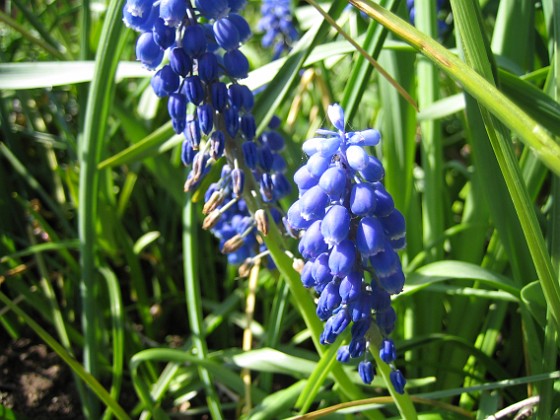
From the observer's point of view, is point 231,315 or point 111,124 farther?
point 111,124

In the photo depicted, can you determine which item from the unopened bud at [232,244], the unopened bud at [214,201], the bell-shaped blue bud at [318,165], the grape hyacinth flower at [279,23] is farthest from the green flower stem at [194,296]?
the grape hyacinth flower at [279,23]

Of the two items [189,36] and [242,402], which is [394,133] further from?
[242,402]

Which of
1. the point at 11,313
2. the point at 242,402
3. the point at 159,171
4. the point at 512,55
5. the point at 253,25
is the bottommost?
the point at 242,402

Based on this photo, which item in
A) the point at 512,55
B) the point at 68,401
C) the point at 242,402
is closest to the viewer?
the point at 512,55

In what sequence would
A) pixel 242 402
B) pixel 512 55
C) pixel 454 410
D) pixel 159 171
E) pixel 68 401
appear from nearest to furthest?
pixel 454 410 < pixel 512 55 < pixel 242 402 < pixel 68 401 < pixel 159 171

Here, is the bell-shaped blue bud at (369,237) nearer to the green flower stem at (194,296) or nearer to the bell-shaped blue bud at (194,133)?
the bell-shaped blue bud at (194,133)

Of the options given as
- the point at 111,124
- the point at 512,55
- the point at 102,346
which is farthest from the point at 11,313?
the point at 512,55
